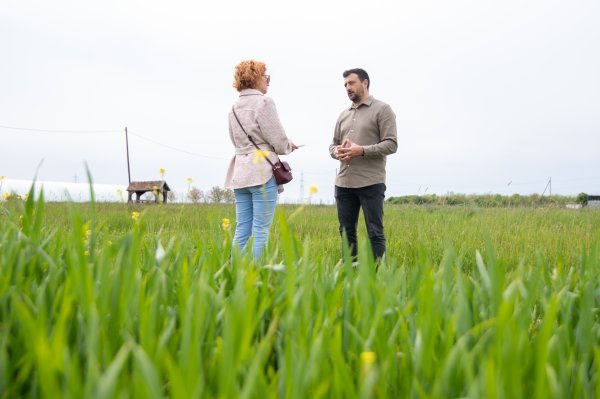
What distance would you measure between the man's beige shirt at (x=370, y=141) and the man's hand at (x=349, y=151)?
0.08 meters

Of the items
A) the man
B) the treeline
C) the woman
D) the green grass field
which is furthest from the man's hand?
the treeline

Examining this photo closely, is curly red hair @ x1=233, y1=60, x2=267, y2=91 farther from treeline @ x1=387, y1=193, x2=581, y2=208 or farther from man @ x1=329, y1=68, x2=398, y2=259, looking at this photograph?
treeline @ x1=387, y1=193, x2=581, y2=208

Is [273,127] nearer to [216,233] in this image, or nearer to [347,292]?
[216,233]

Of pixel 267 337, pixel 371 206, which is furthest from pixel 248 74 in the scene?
pixel 267 337

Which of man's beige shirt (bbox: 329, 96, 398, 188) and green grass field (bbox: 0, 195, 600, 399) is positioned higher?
man's beige shirt (bbox: 329, 96, 398, 188)

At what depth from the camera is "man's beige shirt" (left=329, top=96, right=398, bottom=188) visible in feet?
14.3

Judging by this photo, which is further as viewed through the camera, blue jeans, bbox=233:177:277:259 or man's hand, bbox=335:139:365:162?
man's hand, bbox=335:139:365:162

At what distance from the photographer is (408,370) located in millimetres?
981

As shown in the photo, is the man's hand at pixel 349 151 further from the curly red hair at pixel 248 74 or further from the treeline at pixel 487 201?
the treeline at pixel 487 201

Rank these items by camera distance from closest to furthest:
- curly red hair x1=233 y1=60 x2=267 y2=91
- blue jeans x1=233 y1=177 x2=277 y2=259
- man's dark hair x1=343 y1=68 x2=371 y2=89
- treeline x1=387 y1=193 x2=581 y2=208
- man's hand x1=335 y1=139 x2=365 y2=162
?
blue jeans x1=233 y1=177 x2=277 y2=259
curly red hair x1=233 y1=60 x2=267 y2=91
man's hand x1=335 y1=139 x2=365 y2=162
man's dark hair x1=343 y1=68 x2=371 y2=89
treeline x1=387 y1=193 x2=581 y2=208

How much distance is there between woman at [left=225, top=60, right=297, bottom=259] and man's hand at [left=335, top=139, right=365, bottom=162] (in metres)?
0.50

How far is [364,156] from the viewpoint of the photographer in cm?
444

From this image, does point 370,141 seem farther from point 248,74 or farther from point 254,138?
point 248,74

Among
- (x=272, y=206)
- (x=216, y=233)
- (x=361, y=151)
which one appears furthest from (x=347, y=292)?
(x=361, y=151)
